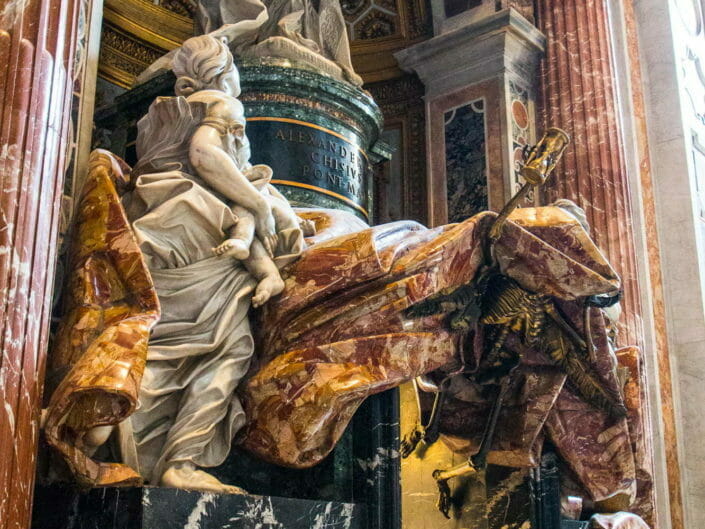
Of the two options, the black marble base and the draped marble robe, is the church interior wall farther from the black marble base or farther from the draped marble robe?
the black marble base

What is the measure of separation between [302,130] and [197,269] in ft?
6.38

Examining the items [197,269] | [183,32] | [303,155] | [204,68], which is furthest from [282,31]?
[197,269]

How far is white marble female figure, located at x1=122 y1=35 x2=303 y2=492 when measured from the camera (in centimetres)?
343

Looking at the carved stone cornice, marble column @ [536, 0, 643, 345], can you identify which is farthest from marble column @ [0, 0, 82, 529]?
marble column @ [536, 0, 643, 345]

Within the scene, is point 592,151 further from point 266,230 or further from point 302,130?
point 266,230

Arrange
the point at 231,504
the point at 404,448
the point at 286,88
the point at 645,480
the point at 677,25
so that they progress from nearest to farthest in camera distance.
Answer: the point at 231,504 < the point at 404,448 < the point at 645,480 < the point at 286,88 < the point at 677,25

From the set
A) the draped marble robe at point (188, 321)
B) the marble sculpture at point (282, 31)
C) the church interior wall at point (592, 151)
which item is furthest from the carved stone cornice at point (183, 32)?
the draped marble robe at point (188, 321)

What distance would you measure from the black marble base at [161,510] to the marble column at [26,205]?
22 cm

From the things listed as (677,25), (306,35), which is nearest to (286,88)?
(306,35)

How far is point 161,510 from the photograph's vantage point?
3.02 meters

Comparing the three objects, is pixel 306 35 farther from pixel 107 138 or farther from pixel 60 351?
pixel 60 351

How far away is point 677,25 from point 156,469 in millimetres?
6537

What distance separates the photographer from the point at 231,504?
3252mm

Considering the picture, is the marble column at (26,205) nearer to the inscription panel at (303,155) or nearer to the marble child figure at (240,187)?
the marble child figure at (240,187)
